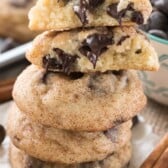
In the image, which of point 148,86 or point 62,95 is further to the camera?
point 148,86

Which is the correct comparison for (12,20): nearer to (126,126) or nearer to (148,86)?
(148,86)

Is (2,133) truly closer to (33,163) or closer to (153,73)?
(33,163)

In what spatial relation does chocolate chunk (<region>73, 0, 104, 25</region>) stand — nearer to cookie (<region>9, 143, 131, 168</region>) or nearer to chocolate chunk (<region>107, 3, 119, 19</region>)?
chocolate chunk (<region>107, 3, 119, 19</region>)

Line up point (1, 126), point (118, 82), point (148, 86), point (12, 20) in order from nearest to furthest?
1. point (118, 82)
2. point (1, 126)
3. point (148, 86)
4. point (12, 20)

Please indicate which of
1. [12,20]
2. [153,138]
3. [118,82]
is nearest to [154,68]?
[118,82]

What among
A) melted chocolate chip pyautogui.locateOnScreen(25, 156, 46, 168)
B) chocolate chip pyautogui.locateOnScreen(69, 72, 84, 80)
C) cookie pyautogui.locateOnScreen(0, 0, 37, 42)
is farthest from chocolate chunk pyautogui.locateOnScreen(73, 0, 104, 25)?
cookie pyautogui.locateOnScreen(0, 0, 37, 42)

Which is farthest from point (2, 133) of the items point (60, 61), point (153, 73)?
point (153, 73)
